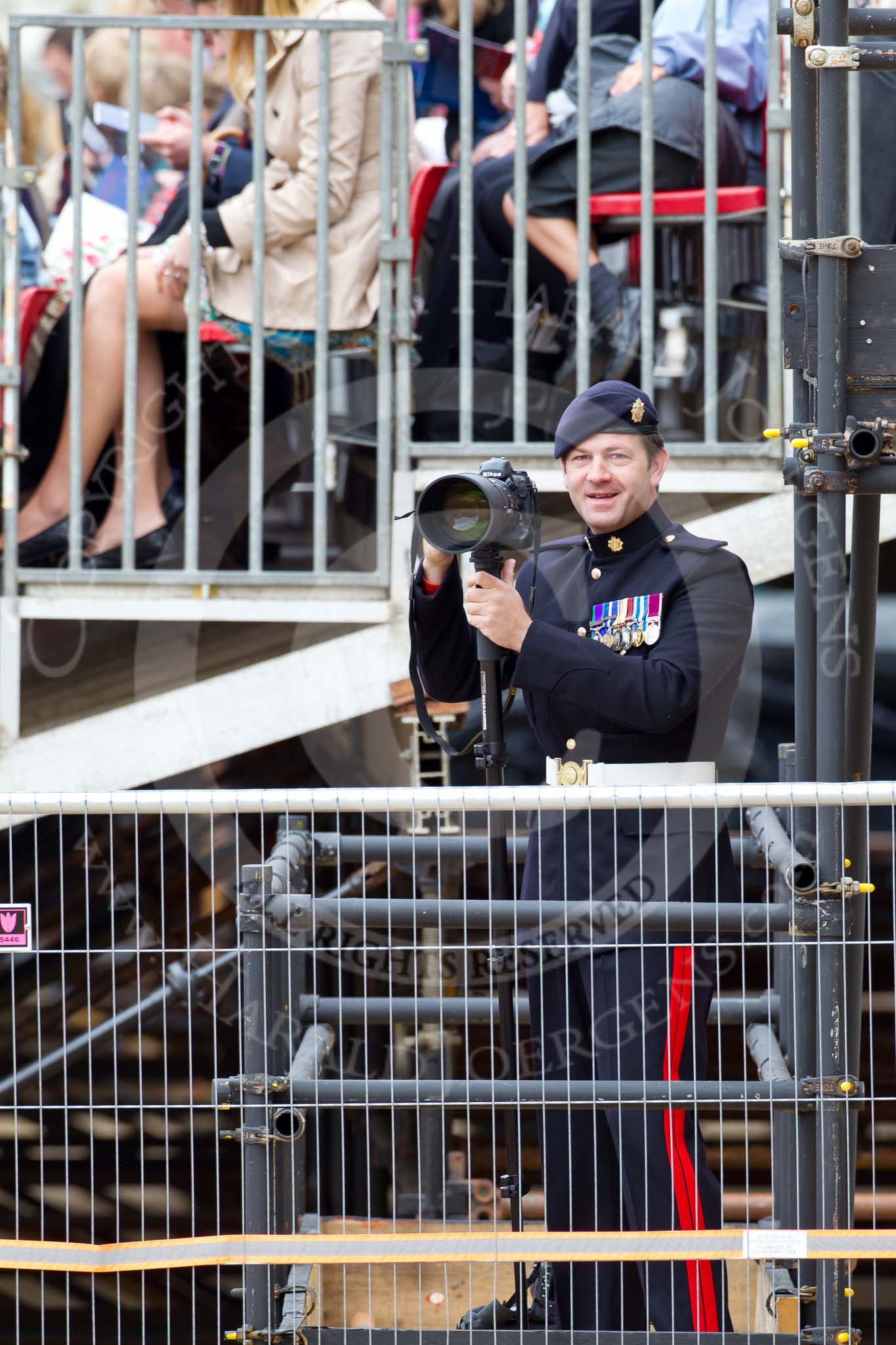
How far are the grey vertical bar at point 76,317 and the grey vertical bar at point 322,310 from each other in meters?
0.54

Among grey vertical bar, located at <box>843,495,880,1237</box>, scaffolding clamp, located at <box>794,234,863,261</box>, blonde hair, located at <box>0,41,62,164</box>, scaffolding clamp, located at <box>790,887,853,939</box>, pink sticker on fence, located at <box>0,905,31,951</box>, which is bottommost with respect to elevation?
scaffolding clamp, located at <box>790,887,853,939</box>

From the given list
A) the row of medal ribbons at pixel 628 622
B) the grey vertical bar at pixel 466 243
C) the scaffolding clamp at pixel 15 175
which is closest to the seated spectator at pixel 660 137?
the grey vertical bar at pixel 466 243

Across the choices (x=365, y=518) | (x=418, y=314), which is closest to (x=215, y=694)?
(x=365, y=518)

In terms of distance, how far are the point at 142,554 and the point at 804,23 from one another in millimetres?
2024

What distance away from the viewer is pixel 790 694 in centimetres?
430

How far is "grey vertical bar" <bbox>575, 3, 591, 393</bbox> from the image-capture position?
3604 millimetres

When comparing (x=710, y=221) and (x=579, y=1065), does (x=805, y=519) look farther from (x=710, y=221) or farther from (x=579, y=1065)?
(x=710, y=221)

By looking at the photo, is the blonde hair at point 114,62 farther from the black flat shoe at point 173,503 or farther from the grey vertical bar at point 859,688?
the grey vertical bar at point 859,688

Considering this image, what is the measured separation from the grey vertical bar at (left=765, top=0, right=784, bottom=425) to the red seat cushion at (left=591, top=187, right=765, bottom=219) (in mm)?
45

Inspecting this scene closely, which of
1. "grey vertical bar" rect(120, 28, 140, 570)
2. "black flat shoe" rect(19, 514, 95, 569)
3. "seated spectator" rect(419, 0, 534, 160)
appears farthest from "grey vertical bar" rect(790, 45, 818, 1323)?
"seated spectator" rect(419, 0, 534, 160)

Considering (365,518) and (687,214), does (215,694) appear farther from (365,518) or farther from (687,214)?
(687,214)

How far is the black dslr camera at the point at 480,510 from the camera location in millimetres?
2225

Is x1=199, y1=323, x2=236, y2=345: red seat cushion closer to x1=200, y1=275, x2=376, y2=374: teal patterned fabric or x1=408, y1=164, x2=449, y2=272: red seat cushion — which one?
x1=200, y1=275, x2=376, y2=374: teal patterned fabric

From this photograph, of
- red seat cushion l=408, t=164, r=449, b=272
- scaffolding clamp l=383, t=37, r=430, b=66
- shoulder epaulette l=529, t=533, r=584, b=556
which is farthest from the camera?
red seat cushion l=408, t=164, r=449, b=272
